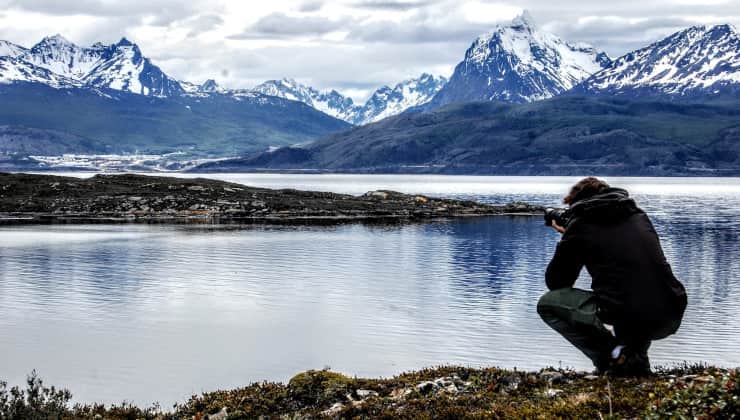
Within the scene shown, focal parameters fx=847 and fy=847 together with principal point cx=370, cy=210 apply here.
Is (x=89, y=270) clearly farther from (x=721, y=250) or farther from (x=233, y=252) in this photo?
(x=721, y=250)

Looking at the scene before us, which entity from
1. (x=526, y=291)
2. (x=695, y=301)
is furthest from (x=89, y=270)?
(x=695, y=301)

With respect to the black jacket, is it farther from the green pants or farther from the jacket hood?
the green pants

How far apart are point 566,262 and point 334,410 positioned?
221 inches

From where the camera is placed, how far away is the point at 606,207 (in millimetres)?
14609

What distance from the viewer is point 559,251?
14984 millimetres

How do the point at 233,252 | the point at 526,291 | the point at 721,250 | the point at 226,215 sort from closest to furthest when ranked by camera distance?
the point at 526,291 → the point at 233,252 → the point at 721,250 → the point at 226,215

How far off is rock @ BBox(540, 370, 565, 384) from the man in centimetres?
258

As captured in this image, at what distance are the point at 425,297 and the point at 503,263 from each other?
57.7ft

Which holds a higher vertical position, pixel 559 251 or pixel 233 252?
pixel 559 251

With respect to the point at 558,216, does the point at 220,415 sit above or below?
below

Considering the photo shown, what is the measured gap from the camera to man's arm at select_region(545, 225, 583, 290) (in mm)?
14844

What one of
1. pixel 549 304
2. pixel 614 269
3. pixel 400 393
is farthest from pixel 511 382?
pixel 614 269

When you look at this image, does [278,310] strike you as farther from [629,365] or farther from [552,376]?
[629,365]

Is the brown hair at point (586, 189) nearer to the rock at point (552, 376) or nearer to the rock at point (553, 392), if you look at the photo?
the rock at point (553, 392)
